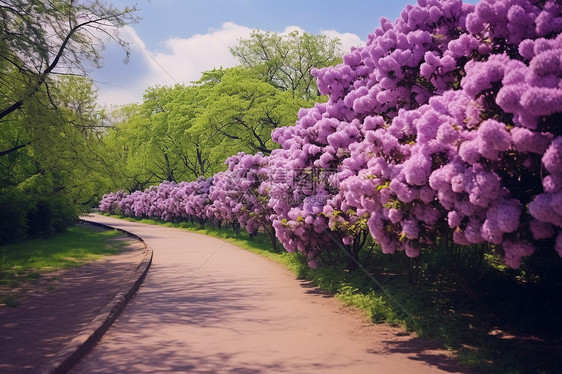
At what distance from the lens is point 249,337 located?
672 cm

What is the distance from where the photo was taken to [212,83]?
149 feet

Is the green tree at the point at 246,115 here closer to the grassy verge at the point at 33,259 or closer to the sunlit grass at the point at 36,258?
the grassy verge at the point at 33,259

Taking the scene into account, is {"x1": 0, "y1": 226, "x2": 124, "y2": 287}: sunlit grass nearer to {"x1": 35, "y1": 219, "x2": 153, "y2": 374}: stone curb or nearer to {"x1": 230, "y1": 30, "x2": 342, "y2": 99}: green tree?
{"x1": 35, "y1": 219, "x2": 153, "y2": 374}: stone curb

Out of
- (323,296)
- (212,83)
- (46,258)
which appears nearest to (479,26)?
(323,296)

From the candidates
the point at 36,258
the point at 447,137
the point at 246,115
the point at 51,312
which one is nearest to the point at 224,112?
the point at 246,115

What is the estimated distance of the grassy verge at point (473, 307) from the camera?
561 cm

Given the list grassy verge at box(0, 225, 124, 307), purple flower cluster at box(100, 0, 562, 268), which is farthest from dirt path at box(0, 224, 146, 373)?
purple flower cluster at box(100, 0, 562, 268)

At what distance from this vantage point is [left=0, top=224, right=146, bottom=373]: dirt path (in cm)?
586

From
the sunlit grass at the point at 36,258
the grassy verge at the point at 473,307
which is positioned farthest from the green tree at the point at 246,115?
the grassy verge at the point at 473,307

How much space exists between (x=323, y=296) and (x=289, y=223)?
2176mm

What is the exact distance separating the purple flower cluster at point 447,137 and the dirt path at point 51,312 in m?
4.62

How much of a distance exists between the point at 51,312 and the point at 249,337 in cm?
407

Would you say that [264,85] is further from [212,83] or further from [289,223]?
[289,223]

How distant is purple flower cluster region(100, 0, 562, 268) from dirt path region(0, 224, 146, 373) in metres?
4.62
